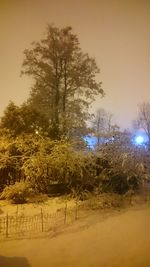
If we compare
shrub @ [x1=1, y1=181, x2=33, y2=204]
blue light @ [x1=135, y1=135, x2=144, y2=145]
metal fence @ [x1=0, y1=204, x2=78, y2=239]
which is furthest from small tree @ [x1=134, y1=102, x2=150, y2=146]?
shrub @ [x1=1, y1=181, x2=33, y2=204]

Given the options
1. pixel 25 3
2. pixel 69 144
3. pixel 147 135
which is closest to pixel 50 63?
pixel 25 3

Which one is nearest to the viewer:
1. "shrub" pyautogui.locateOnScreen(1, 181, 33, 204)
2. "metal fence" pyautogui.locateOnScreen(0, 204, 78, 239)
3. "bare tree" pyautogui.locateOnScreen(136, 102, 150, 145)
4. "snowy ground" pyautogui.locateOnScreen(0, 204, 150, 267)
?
"snowy ground" pyautogui.locateOnScreen(0, 204, 150, 267)

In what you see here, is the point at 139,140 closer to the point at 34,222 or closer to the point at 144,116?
the point at 144,116

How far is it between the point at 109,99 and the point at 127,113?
17 cm

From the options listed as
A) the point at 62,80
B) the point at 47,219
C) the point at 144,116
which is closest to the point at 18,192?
the point at 47,219

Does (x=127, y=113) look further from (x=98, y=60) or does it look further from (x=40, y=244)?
(x=40, y=244)

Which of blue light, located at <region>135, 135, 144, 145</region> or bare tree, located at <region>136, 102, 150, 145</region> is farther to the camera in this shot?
blue light, located at <region>135, 135, 144, 145</region>

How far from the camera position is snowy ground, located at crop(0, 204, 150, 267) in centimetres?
179

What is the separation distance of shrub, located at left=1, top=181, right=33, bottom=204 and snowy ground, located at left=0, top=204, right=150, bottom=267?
0.55m

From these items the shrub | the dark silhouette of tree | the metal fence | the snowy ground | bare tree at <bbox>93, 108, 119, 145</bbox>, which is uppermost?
the dark silhouette of tree

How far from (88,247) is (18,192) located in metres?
0.85

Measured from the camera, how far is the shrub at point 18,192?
252 cm

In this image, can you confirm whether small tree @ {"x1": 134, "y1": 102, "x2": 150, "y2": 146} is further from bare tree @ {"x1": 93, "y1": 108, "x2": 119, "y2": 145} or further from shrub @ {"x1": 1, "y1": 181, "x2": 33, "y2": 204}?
shrub @ {"x1": 1, "y1": 181, "x2": 33, "y2": 204}

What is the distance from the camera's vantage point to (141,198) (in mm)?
2584
